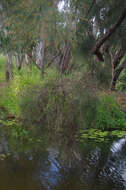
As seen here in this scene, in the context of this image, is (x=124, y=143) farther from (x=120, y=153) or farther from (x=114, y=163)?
(x=114, y=163)

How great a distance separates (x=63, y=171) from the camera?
4137 mm

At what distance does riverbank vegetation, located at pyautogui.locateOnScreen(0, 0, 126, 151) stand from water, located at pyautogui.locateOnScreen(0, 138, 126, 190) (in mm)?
540

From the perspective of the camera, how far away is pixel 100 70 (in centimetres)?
514

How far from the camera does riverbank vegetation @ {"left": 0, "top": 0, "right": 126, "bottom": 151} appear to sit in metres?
3.35

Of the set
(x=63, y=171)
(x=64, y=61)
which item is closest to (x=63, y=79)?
(x=63, y=171)

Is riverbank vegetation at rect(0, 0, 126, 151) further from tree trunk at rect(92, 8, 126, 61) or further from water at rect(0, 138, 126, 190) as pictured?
water at rect(0, 138, 126, 190)

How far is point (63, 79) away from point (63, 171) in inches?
77.2

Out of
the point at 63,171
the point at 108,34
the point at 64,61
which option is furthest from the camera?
the point at 64,61

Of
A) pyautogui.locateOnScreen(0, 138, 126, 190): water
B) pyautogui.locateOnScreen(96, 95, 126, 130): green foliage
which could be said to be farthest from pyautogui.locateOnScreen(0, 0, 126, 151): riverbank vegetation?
pyautogui.locateOnScreen(0, 138, 126, 190): water

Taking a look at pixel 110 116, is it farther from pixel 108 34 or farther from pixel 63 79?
pixel 63 79

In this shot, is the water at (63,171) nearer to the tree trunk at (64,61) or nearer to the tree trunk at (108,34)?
the tree trunk at (64,61)

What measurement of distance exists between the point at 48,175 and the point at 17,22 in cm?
355

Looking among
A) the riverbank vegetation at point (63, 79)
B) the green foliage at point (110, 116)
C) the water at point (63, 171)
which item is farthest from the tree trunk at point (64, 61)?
the green foliage at point (110, 116)

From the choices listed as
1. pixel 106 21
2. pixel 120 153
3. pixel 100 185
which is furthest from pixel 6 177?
pixel 106 21
